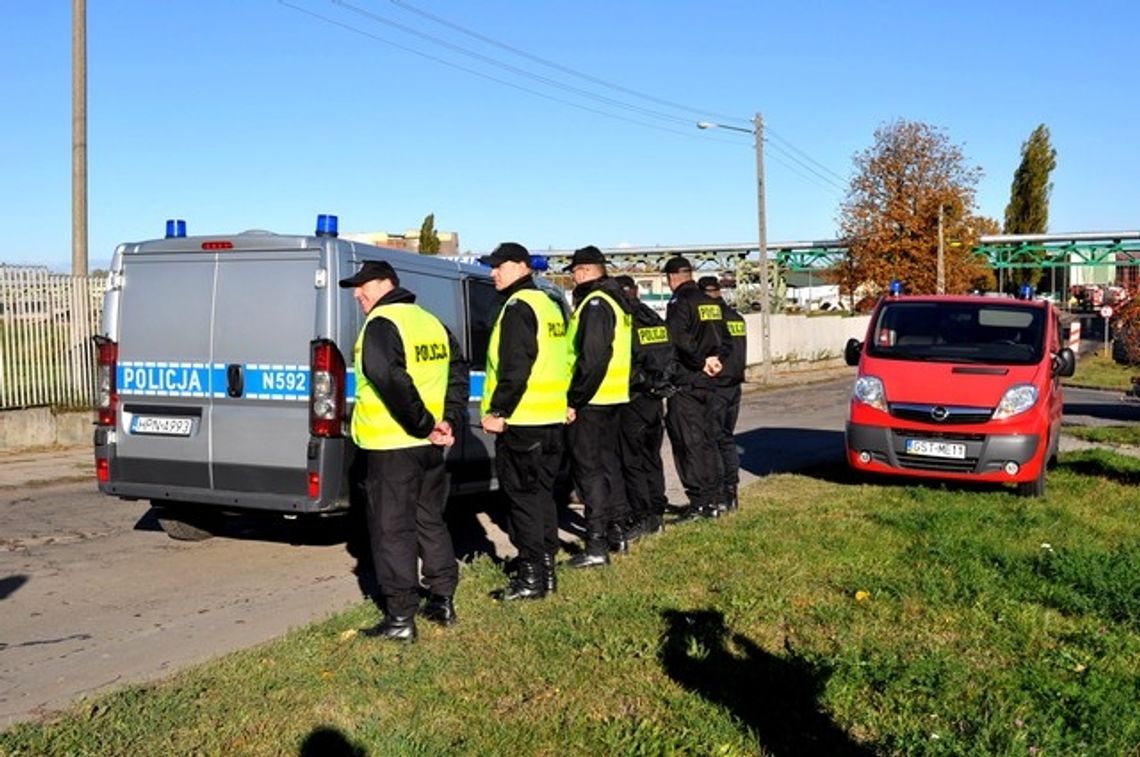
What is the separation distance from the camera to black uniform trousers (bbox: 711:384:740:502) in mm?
9148

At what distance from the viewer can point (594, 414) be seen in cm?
729

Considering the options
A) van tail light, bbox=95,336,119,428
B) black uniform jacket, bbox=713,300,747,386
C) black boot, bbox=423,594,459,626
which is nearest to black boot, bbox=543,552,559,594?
black boot, bbox=423,594,459,626

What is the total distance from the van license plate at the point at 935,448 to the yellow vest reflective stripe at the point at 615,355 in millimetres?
3532

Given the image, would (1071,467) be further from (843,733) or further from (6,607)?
(6,607)

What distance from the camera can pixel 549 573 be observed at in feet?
20.9

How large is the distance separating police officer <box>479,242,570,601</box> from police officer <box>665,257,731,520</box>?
7.86 feet

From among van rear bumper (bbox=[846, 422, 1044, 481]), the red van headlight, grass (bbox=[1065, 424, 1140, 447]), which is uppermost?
the red van headlight

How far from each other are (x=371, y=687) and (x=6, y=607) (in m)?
3.06

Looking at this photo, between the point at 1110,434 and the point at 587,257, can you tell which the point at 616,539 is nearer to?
the point at 587,257

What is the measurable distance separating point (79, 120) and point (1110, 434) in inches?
588

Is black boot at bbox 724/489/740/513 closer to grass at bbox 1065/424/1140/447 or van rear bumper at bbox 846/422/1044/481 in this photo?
van rear bumper at bbox 846/422/1044/481

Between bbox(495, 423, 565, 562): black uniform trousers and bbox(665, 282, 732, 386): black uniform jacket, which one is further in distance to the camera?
bbox(665, 282, 732, 386): black uniform jacket

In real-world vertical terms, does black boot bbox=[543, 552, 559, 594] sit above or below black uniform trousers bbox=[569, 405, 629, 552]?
below

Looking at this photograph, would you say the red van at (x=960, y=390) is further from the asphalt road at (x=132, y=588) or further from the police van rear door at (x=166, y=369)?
the police van rear door at (x=166, y=369)
